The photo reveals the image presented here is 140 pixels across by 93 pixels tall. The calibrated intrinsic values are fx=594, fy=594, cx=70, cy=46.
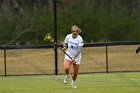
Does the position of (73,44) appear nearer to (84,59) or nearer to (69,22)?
(84,59)

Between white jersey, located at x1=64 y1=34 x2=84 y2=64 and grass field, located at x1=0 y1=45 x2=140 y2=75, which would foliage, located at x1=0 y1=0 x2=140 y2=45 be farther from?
white jersey, located at x1=64 y1=34 x2=84 y2=64

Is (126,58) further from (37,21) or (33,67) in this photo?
(37,21)

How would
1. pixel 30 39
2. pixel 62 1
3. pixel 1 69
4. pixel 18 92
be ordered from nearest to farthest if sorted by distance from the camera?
pixel 18 92 → pixel 1 69 → pixel 30 39 → pixel 62 1

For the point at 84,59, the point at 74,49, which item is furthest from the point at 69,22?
the point at 74,49

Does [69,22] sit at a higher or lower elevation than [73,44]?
higher

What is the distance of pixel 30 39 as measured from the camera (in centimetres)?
3988

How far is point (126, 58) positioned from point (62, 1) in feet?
Answer: 39.7

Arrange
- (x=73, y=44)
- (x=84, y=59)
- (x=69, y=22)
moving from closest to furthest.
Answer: (x=73, y=44) → (x=84, y=59) → (x=69, y=22)

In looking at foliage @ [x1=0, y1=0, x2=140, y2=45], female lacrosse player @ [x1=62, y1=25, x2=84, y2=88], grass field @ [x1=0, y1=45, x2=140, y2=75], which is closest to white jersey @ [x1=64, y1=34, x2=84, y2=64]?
female lacrosse player @ [x1=62, y1=25, x2=84, y2=88]

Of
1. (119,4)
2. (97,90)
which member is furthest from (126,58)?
(97,90)

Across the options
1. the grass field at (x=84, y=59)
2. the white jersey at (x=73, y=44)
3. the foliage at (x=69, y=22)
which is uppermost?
the foliage at (x=69, y=22)

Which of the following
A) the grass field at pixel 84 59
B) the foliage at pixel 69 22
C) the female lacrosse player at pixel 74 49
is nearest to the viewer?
the female lacrosse player at pixel 74 49

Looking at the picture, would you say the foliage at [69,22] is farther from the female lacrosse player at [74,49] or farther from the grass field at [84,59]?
the female lacrosse player at [74,49]

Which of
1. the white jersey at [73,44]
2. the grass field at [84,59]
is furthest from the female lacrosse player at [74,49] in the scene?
the grass field at [84,59]
